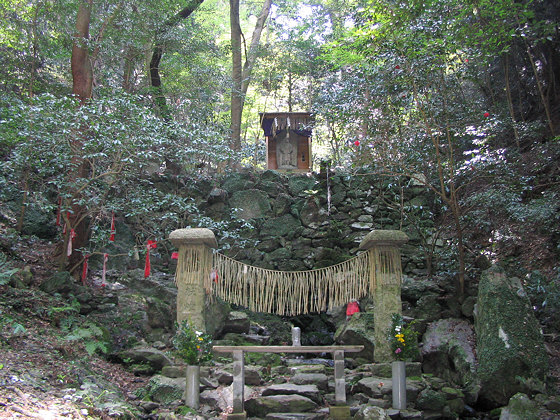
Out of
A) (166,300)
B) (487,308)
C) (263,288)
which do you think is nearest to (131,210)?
(166,300)

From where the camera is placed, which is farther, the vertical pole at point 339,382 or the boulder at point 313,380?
the boulder at point 313,380

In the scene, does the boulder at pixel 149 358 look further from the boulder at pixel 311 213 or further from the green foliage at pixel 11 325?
the boulder at pixel 311 213

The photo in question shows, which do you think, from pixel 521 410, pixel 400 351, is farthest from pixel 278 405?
pixel 521 410

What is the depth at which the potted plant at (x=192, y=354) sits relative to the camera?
19.5 ft

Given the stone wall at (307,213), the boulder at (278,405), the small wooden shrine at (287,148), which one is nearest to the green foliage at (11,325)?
the boulder at (278,405)

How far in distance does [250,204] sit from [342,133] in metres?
3.37

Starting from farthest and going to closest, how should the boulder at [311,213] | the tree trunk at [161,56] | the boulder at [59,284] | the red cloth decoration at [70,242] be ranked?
the tree trunk at [161,56] < the boulder at [311,213] < the red cloth decoration at [70,242] < the boulder at [59,284]

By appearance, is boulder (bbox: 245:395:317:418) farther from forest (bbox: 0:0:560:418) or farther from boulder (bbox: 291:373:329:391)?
forest (bbox: 0:0:560:418)

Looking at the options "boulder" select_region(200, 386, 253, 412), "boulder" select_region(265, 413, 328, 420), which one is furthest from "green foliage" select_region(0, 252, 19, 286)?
"boulder" select_region(265, 413, 328, 420)

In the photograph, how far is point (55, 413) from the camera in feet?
14.9

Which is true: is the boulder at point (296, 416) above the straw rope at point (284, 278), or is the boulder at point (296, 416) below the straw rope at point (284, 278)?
below

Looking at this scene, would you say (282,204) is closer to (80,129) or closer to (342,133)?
(342,133)

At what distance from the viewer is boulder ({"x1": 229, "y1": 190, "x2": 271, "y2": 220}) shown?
12.7m

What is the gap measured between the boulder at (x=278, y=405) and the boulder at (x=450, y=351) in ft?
7.94
